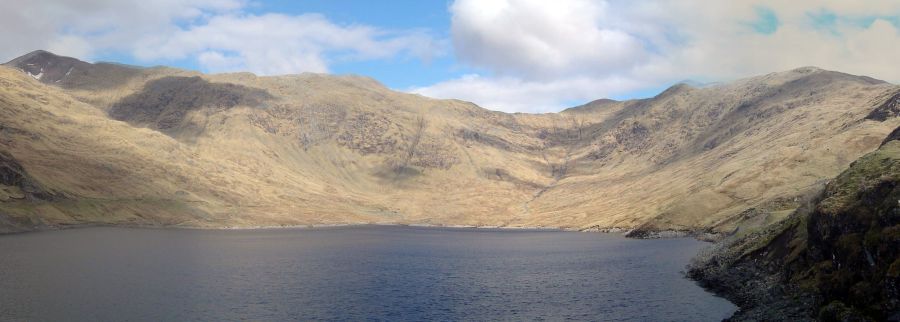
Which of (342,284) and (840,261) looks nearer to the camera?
(840,261)

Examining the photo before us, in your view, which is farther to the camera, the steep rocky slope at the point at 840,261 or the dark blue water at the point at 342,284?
the dark blue water at the point at 342,284

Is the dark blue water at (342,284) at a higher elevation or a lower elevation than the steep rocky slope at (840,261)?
lower

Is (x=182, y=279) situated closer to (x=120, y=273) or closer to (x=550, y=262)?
(x=120, y=273)

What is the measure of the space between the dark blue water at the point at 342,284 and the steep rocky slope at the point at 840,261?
22.3 ft

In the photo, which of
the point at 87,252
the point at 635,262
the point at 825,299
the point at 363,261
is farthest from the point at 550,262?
the point at 87,252

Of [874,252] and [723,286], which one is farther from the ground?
[874,252]

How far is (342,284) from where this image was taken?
110 meters

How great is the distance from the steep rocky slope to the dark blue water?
22.3 ft

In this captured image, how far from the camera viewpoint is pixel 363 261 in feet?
495

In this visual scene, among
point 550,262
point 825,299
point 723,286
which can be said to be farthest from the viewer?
point 550,262

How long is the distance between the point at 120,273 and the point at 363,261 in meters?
54.0

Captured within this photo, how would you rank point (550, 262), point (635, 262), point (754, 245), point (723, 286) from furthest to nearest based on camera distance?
point (550, 262), point (635, 262), point (754, 245), point (723, 286)

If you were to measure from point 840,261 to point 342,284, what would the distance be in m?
77.8

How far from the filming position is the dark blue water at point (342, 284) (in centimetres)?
8144
